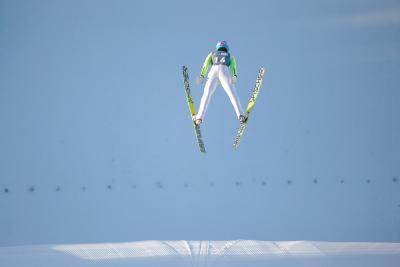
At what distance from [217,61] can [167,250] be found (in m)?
3.56

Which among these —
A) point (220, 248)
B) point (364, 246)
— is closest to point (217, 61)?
point (220, 248)

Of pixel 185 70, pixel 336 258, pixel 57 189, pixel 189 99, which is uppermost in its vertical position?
pixel 185 70

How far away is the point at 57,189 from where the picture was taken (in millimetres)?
9305

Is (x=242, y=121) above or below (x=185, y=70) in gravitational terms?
below

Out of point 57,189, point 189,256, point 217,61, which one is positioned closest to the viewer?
point 217,61

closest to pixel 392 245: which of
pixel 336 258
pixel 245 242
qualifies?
pixel 336 258

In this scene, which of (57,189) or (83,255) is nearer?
(83,255)

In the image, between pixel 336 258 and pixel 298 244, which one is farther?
pixel 298 244

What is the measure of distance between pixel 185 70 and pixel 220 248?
10.8ft

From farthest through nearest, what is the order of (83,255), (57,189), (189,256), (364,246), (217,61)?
1. (57,189)
2. (364,246)
3. (83,255)
4. (189,256)
5. (217,61)

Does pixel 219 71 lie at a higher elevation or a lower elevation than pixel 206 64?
lower

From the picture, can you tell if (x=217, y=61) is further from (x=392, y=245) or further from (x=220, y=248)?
(x=392, y=245)

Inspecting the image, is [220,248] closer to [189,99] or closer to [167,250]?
[167,250]

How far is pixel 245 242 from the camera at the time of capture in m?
7.59
